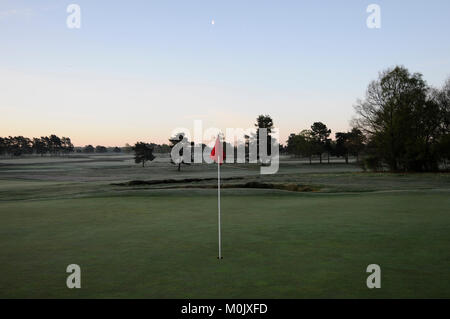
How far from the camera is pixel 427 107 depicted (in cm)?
5366

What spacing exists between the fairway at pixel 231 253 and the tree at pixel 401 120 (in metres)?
40.3

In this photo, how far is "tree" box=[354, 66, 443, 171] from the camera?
51625 millimetres

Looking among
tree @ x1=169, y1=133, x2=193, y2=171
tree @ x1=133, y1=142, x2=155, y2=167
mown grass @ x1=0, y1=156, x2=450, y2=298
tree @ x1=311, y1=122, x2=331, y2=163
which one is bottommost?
mown grass @ x1=0, y1=156, x2=450, y2=298

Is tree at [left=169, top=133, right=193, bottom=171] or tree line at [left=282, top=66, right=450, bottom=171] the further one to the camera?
tree at [left=169, top=133, right=193, bottom=171]

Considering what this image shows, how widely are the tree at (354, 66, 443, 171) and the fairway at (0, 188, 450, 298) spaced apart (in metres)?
40.3

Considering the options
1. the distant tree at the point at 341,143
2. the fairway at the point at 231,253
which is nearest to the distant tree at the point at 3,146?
Result: the distant tree at the point at 341,143

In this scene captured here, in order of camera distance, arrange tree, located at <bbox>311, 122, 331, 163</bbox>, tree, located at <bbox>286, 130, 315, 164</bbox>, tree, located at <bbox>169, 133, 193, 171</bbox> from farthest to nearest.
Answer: tree, located at <bbox>311, 122, 331, 163</bbox> < tree, located at <bbox>286, 130, 315, 164</bbox> < tree, located at <bbox>169, 133, 193, 171</bbox>

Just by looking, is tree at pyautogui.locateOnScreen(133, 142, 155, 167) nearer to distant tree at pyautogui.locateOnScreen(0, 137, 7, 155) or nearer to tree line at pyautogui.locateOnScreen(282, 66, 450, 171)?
tree line at pyautogui.locateOnScreen(282, 66, 450, 171)

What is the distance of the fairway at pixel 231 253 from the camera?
612 centimetres

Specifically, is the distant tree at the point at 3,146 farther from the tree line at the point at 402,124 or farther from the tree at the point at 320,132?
the tree line at the point at 402,124

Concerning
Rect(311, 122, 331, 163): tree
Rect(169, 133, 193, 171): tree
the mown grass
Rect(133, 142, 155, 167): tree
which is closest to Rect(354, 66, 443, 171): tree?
the mown grass

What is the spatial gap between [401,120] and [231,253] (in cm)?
4967

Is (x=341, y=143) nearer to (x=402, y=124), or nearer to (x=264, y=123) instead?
(x=264, y=123)
